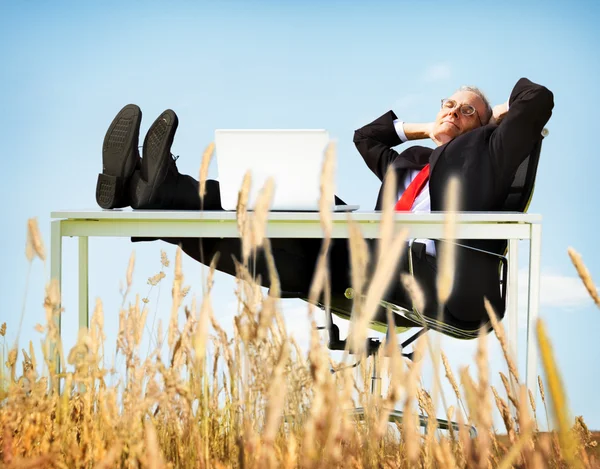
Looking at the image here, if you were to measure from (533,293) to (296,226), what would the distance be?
78 cm

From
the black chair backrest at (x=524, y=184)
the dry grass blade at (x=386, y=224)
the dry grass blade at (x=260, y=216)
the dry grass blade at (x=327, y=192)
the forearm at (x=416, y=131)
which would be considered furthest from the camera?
the forearm at (x=416, y=131)

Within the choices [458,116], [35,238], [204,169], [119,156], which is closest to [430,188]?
[458,116]

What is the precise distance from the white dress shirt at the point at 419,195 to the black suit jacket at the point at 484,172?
13 cm

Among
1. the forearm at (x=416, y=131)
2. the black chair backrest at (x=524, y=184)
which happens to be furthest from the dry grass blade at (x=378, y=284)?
the forearm at (x=416, y=131)

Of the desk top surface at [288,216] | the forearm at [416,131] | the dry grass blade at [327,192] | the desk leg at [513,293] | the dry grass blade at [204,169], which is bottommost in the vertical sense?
the desk leg at [513,293]

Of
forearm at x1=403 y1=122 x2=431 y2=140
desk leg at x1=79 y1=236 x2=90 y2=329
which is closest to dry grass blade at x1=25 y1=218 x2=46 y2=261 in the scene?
desk leg at x1=79 y1=236 x2=90 y2=329

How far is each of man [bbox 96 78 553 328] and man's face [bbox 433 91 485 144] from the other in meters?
0.20

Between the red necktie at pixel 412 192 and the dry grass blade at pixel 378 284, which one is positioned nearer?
the dry grass blade at pixel 378 284

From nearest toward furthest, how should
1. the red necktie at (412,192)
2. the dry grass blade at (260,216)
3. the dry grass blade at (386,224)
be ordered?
the dry grass blade at (386,224)
the dry grass blade at (260,216)
the red necktie at (412,192)

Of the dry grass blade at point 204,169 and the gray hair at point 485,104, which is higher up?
the gray hair at point 485,104

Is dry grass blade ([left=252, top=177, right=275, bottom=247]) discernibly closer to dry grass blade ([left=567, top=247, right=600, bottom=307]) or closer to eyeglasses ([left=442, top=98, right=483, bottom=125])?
dry grass blade ([left=567, top=247, right=600, bottom=307])

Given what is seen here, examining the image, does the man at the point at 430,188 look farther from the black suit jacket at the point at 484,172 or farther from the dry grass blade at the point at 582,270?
the dry grass blade at the point at 582,270

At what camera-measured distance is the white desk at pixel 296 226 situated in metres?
2.38

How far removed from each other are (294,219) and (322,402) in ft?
5.12
